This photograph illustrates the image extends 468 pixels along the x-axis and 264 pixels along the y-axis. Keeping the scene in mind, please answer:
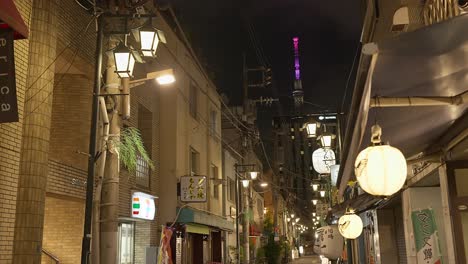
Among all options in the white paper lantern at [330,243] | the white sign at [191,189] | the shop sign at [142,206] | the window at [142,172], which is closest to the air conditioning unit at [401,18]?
the shop sign at [142,206]

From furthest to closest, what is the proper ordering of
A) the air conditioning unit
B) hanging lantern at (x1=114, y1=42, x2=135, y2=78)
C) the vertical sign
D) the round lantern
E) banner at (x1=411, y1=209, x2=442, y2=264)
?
the round lantern
the air conditioning unit
banner at (x1=411, y1=209, x2=442, y2=264)
hanging lantern at (x1=114, y1=42, x2=135, y2=78)
the vertical sign

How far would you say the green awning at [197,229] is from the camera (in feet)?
73.6

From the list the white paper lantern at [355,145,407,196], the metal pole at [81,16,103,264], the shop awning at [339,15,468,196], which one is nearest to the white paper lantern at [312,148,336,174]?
the shop awning at [339,15,468,196]

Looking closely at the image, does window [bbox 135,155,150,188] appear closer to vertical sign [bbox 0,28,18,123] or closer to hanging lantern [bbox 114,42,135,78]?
hanging lantern [bbox 114,42,135,78]

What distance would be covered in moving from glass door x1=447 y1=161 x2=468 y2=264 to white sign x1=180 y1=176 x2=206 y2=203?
1384cm

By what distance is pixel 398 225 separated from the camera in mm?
16531

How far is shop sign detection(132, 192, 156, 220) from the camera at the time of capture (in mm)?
16562

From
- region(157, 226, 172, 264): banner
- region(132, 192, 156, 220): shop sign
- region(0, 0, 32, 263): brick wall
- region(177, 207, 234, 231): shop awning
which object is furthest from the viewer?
region(177, 207, 234, 231): shop awning

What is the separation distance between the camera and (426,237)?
1037cm

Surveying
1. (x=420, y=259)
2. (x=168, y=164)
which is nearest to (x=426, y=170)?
(x=420, y=259)

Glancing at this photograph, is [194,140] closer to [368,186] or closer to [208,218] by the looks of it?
[208,218]

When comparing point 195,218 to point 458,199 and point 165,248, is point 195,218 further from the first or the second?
point 458,199

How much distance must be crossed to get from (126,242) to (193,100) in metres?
11.3

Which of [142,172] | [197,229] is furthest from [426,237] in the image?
[197,229]
